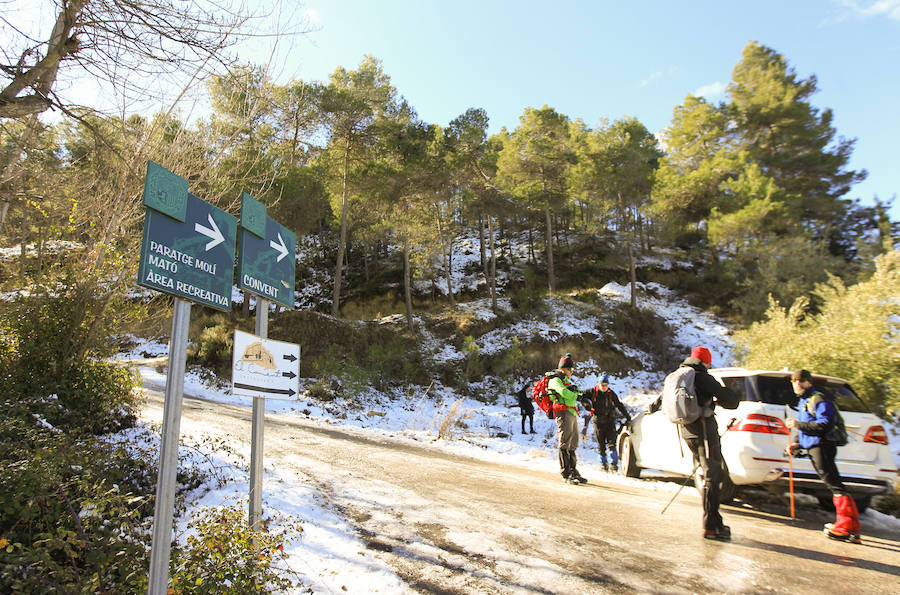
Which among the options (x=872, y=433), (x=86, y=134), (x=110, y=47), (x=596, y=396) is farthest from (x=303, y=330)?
(x=872, y=433)

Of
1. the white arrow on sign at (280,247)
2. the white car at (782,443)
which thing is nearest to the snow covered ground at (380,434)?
the white car at (782,443)

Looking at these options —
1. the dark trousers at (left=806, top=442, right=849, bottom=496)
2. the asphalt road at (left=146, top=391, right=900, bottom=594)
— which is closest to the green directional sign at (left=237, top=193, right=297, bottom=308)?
the asphalt road at (left=146, top=391, right=900, bottom=594)

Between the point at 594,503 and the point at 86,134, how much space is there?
738 centimetres

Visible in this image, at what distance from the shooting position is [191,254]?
2732 millimetres

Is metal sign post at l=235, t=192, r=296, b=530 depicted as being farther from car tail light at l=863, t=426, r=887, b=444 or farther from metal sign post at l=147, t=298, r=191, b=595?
car tail light at l=863, t=426, r=887, b=444

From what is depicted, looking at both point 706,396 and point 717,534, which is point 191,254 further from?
point 717,534

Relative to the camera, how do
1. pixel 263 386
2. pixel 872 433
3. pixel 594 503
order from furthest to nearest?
1. pixel 594 503
2. pixel 872 433
3. pixel 263 386

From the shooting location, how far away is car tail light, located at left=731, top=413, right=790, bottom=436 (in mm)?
5426

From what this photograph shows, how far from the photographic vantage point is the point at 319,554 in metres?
3.65

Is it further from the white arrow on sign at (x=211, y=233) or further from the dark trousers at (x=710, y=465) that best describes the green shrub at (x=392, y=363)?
the white arrow on sign at (x=211, y=233)

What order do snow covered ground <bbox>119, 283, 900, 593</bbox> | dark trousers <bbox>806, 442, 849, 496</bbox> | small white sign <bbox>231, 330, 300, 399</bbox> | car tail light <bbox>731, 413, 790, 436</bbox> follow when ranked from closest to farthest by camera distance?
small white sign <bbox>231, 330, 300, 399</bbox> < snow covered ground <bbox>119, 283, 900, 593</bbox> < dark trousers <bbox>806, 442, 849, 496</bbox> < car tail light <bbox>731, 413, 790, 436</bbox>

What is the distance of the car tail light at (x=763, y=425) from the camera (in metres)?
5.43

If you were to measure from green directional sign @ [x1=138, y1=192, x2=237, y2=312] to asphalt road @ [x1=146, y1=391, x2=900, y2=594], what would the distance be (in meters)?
2.35

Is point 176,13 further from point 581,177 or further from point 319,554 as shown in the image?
point 581,177
